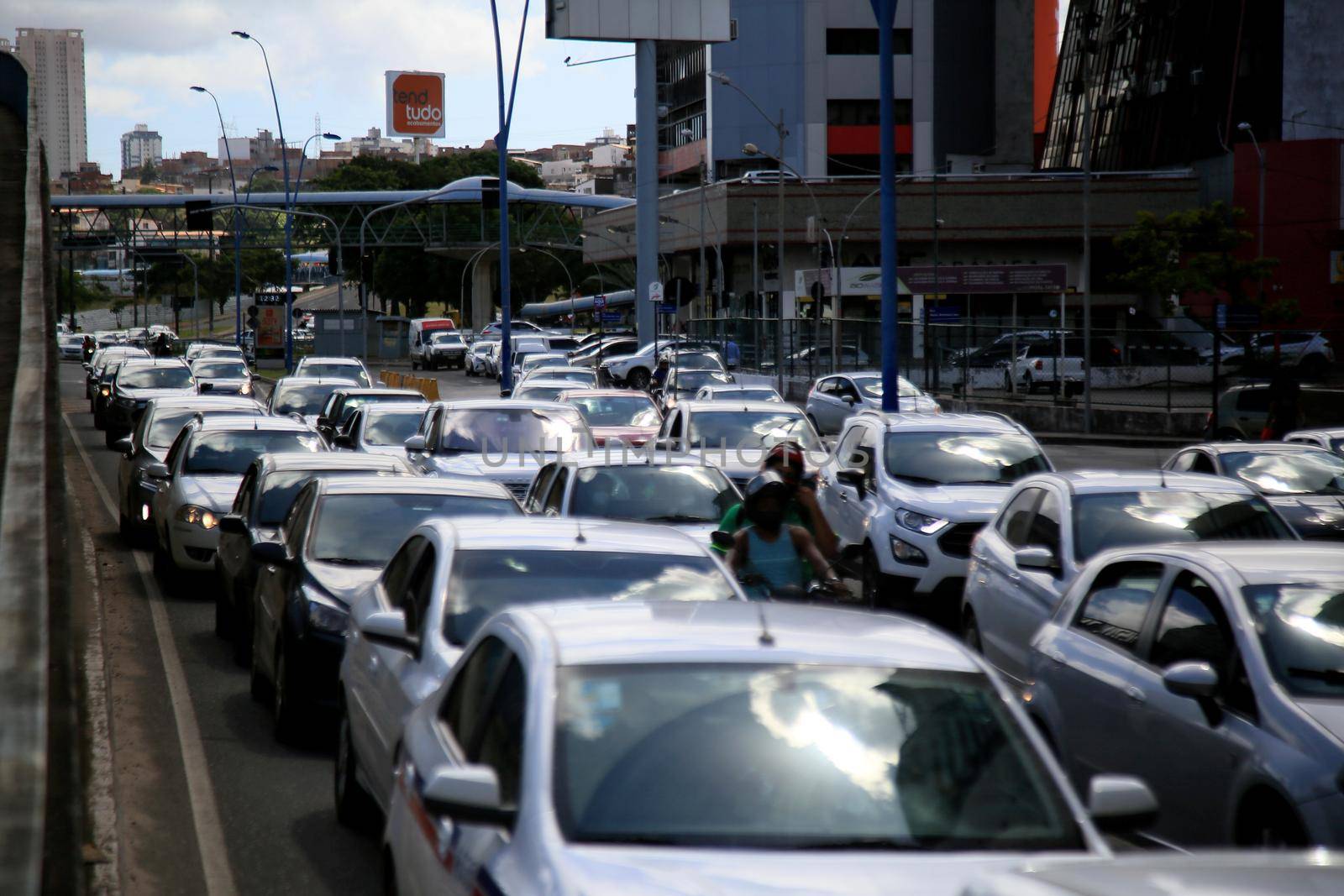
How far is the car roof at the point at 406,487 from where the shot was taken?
36.1 ft

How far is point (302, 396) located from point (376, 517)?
21.4 meters

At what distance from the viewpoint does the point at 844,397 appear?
3803 cm

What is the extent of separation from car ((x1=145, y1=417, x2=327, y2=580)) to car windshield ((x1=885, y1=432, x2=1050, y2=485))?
20.2 ft

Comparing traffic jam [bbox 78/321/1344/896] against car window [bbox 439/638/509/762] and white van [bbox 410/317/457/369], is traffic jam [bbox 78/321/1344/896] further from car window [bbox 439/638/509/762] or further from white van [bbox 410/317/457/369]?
white van [bbox 410/317/457/369]

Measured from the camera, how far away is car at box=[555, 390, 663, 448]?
76.6 ft

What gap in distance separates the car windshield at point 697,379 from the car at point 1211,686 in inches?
1315

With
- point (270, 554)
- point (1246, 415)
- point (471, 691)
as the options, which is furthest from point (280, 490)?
point (1246, 415)

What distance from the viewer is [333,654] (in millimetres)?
9398

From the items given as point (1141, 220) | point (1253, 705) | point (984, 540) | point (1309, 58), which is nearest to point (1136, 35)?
point (1309, 58)

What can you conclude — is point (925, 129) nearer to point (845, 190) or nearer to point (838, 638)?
point (845, 190)

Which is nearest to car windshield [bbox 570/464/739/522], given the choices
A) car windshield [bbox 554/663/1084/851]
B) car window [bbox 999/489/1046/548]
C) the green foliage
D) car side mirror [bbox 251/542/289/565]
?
car window [bbox 999/489/1046/548]

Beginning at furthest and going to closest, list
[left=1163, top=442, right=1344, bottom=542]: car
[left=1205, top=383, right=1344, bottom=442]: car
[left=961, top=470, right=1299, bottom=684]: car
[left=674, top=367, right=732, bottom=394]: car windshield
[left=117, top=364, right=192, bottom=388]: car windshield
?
[left=674, top=367, right=732, bottom=394]: car windshield
[left=117, top=364, right=192, bottom=388]: car windshield
[left=1205, top=383, right=1344, bottom=442]: car
[left=1163, top=442, right=1344, bottom=542]: car
[left=961, top=470, right=1299, bottom=684]: car

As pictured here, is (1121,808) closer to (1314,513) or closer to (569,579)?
(569,579)

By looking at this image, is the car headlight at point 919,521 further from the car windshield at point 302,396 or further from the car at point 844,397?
the car at point 844,397
